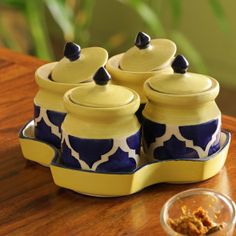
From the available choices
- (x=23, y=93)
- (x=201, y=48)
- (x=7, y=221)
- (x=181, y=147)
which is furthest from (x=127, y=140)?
(x=201, y=48)

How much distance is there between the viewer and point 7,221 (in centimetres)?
93

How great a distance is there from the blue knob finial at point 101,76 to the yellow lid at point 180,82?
7cm

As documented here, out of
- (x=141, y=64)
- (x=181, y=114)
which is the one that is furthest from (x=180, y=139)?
(x=141, y=64)

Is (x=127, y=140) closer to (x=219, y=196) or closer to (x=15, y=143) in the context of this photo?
(x=219, y=196)

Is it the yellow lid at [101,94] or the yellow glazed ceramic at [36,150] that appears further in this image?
the yellow glazed ceramic at [36,150]

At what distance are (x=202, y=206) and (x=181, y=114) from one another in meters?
0.14

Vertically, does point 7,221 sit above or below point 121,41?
above

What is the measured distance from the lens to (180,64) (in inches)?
39.0

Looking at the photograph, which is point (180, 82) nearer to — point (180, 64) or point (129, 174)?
point (180, 64)

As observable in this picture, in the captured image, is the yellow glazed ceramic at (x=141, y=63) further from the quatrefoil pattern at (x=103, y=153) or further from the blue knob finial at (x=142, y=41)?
the quatrefoil pattern at (x=103, y=153)

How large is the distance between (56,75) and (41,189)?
6.8 inches

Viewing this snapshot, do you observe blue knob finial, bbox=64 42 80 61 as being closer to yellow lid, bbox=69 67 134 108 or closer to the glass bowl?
yellow lid, bbox=69 67 134 108

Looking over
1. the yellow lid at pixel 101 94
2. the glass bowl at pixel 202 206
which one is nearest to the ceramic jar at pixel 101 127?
the yellow lid at pixel 101 94

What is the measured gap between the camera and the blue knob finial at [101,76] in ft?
3.15
